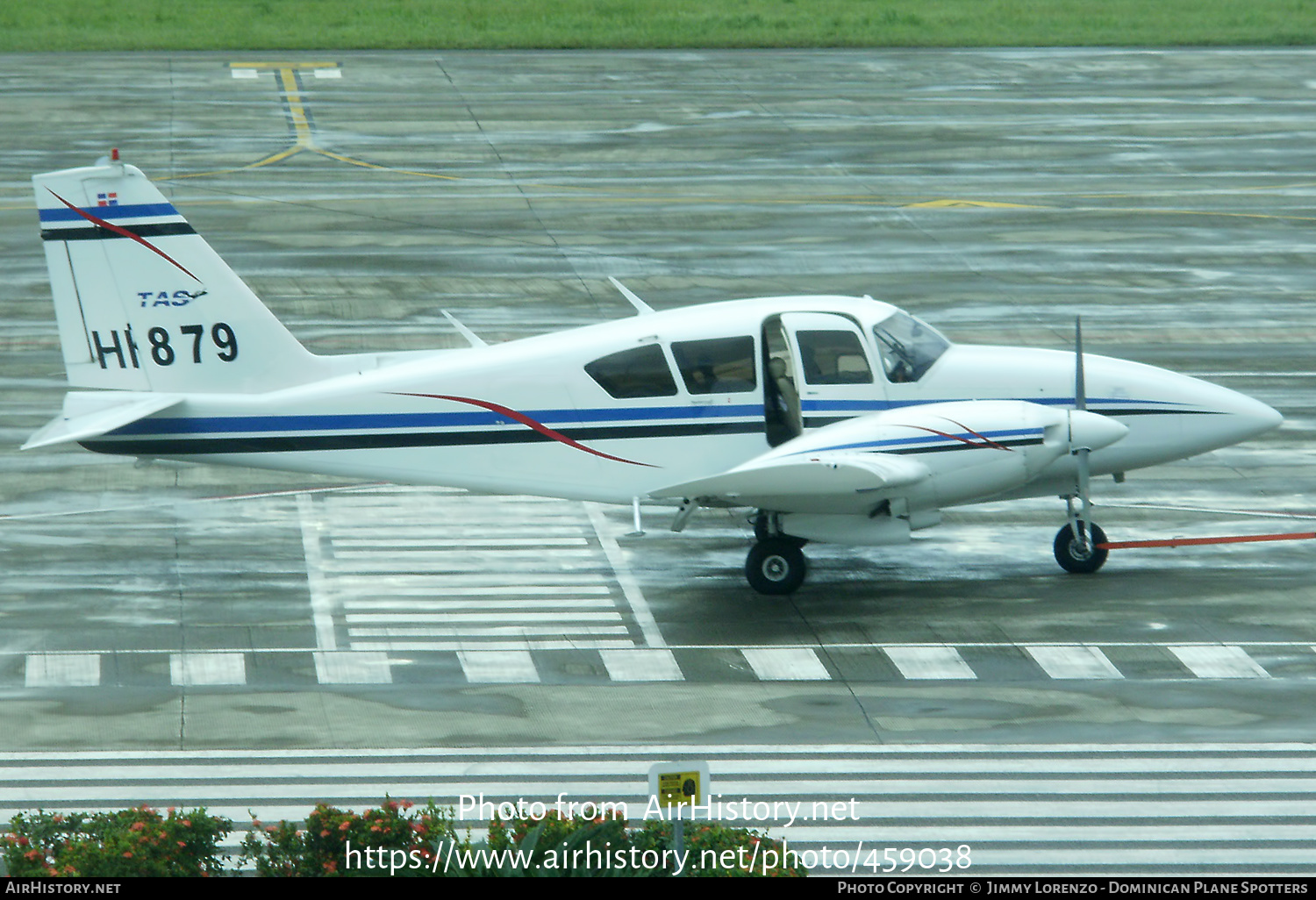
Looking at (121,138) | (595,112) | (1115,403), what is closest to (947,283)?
(1115,403)

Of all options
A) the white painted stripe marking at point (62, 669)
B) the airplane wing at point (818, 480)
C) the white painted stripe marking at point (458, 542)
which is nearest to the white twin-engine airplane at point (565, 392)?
the airplane wing at point (818, 480)

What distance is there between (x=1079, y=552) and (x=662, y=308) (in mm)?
13382

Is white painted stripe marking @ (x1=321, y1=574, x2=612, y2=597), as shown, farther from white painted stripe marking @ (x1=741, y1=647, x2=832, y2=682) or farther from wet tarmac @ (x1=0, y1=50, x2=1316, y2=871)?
white painted stripe marking @ (x1=741, y1=647, x2=832, y2=682)

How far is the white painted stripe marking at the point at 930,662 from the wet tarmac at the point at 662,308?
73 mm

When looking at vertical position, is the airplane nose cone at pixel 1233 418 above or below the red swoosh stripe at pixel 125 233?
below

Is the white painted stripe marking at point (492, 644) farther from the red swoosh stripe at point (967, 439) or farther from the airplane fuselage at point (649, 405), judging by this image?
the red swoosh stripe at point (967, 439)

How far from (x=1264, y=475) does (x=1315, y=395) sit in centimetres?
442

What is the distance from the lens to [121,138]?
46.0 metres

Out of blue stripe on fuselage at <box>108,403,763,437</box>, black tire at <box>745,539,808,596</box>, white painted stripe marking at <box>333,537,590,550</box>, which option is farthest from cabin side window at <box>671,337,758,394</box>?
white painted stripe marking at <box>333,537,590,550</box>

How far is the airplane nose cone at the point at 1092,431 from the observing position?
1867cm

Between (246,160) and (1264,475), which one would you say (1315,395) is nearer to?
(1264,475)

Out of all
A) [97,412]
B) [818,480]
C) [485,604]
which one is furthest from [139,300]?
[818,480]

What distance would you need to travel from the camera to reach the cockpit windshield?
19156 millimetres

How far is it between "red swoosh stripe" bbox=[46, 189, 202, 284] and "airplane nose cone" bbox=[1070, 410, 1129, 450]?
32.1 feet
